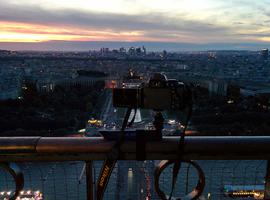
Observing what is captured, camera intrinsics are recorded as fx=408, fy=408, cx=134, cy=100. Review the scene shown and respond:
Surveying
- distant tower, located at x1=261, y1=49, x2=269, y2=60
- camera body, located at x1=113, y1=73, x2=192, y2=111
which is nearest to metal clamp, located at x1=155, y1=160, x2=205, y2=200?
camera body, located at x1=113, y1=73, x2=192, y2=111

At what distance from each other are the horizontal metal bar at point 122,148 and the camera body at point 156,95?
0.41 feet

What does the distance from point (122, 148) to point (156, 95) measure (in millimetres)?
186

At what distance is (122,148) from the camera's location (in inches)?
44.6

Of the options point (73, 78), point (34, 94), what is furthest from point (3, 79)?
point (34, 94)

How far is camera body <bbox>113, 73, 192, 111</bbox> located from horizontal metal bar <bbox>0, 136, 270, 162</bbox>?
0.13 meters

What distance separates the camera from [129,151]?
Answer: 1.14 meters

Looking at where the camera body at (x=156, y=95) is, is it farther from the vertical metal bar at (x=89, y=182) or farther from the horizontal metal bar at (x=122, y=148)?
the vertical metal bar at (x=89, y=182)

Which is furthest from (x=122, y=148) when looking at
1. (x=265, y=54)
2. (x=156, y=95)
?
(x=265, y=54)

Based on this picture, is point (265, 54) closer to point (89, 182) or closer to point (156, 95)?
point (89, 182)

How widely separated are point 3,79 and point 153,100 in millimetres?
30243

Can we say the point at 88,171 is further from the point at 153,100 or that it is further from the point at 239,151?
the point at 239,151

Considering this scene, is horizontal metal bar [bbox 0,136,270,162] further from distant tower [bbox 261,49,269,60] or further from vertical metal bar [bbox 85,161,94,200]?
distant tower [bbox 261,49,269,60]

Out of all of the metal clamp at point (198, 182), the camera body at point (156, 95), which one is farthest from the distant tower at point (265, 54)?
the camera body at point (156, 95)

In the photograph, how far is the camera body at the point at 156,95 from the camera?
106 centimetres
